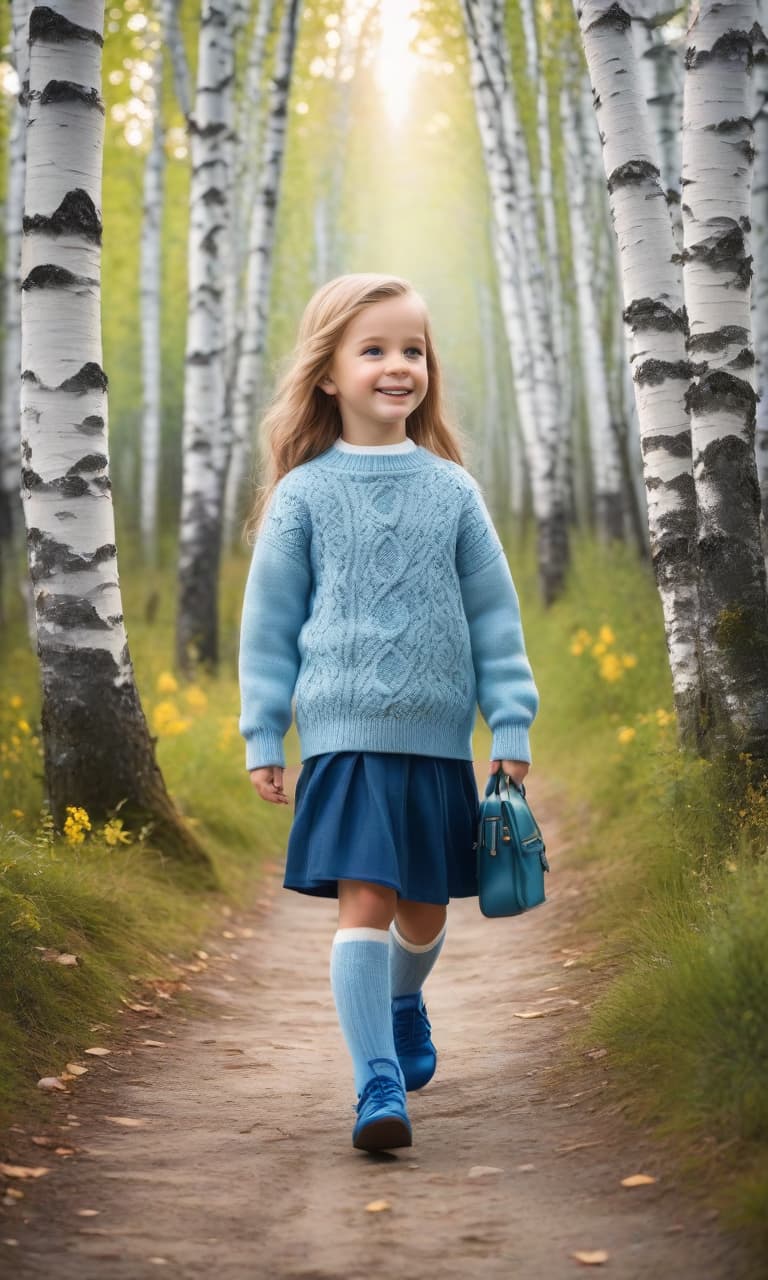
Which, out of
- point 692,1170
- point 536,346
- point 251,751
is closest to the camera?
point 692,1170

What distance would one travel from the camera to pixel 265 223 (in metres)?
13.7

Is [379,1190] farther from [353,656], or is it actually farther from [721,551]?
[721,551]

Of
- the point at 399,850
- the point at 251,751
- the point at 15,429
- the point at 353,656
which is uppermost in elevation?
the point at 15,429

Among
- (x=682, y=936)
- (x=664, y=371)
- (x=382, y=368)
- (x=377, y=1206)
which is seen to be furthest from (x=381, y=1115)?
(x=664, y=371)

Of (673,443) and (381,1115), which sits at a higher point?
(673,443)

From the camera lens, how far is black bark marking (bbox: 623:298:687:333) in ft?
19.0

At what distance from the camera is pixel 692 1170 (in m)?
2.96

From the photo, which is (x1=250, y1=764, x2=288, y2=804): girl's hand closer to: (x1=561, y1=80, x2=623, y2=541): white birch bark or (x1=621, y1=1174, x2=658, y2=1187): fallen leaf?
(x1=621, y1=1174, x2=658, y2=1187): fallen leaf

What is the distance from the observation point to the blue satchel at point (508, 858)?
3.56 m

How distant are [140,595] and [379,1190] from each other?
16.3 meters

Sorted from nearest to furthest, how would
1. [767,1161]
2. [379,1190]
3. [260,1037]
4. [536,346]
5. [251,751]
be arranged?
1. [767,1161]
2. [379,1190]
3. [251,751]
4. [260,1037]
5. [536,346]

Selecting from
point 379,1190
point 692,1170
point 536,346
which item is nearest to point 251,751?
point 379,1190

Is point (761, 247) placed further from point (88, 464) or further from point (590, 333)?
point (590, 333)

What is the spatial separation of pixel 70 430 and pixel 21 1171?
3348 millimetres
